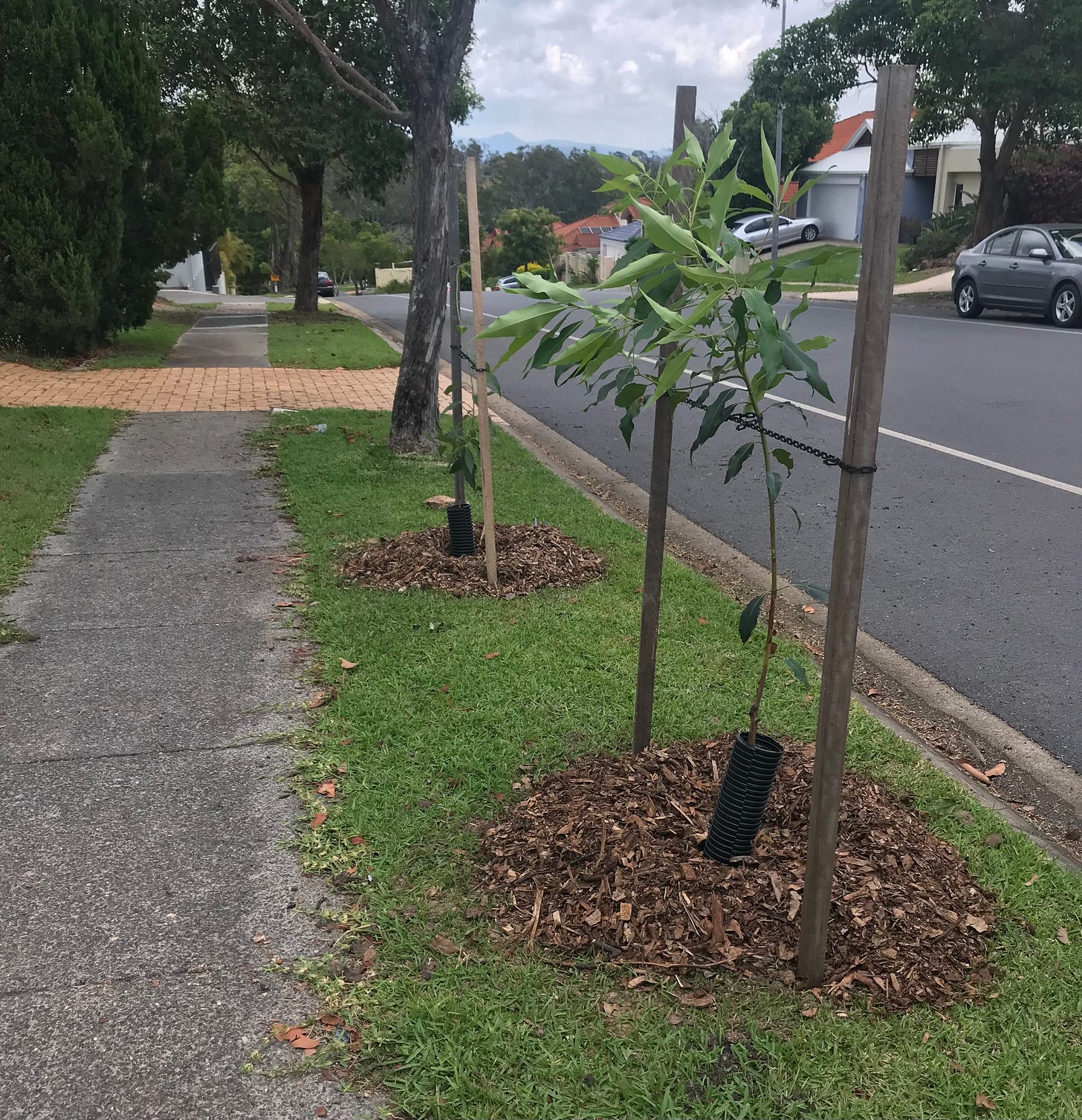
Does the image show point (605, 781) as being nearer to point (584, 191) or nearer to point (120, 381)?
point (120, 381)

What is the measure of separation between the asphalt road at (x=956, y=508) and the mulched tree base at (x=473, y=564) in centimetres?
123

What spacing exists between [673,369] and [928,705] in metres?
2.69

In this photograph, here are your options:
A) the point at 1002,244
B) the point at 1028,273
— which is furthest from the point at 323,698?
the point at 1002,244

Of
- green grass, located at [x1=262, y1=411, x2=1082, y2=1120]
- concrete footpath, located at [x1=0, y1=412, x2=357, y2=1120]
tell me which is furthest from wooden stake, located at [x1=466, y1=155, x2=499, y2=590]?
concrete footpath, located at [x1=0, y1=412, x2=357, y2=1120]

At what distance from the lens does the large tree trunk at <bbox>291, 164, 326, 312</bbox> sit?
70.5 feet

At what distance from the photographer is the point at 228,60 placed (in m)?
18.9

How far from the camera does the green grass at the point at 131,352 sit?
43.3 ft

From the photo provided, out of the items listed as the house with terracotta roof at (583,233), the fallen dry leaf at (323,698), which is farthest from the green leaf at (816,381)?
the house with terracotta roof at (583,233)

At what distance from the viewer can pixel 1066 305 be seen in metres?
16.9

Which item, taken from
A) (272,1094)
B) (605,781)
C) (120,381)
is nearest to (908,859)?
(605,781)

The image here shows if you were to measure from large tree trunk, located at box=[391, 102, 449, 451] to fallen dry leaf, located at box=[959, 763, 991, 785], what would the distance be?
16.7 feet

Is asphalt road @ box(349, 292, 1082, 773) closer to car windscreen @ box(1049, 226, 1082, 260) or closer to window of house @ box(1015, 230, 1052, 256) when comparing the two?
car windscreen @ box(1049, 226, 1082, 260)

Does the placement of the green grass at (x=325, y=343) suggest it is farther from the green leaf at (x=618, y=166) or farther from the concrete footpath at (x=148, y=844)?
the green leaf at (x=618, y=166)

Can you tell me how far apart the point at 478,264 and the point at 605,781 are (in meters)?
2.75
